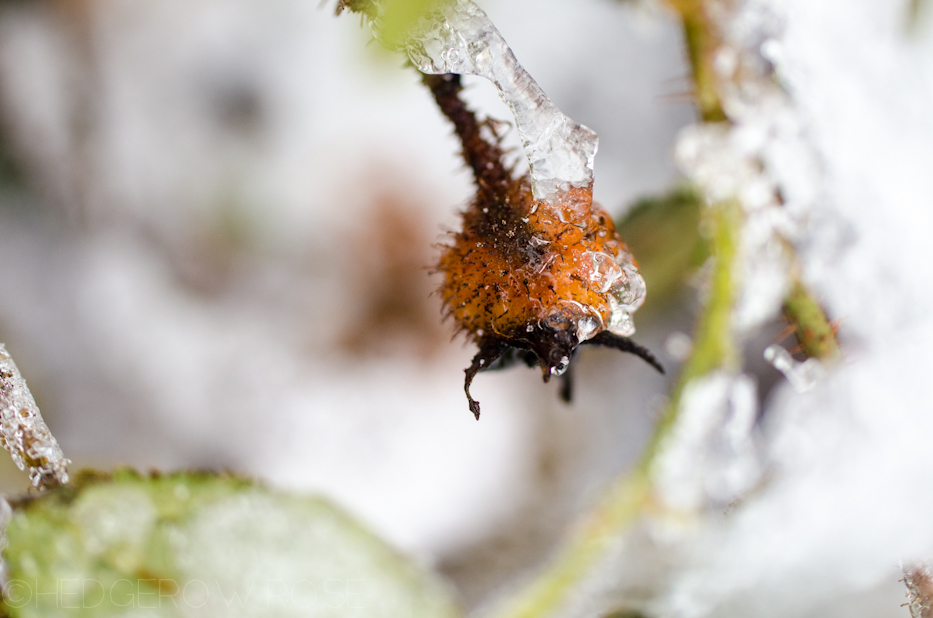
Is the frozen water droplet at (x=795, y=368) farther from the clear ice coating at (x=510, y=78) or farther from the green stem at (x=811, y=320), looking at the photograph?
the clear ice coating at (x=510, y=78)

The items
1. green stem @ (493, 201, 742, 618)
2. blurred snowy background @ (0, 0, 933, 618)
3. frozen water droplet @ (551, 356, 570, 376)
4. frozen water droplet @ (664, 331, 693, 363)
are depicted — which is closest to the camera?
frozen water droplet @ (551, 356, 570, 376)

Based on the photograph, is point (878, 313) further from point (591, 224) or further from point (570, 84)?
point (570, 84)

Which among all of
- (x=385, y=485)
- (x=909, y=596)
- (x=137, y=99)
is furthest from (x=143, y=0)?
(x=909, y=596)

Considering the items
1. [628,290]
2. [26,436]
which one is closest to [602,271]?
[628,290]

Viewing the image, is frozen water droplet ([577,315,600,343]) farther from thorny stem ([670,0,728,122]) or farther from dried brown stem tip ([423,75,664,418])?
thorny stem ([670,0,728,122])

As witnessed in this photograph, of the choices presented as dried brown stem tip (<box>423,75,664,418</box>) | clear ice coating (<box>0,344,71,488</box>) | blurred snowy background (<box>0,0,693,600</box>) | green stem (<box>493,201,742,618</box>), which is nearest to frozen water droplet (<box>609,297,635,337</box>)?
dried brown stem tip (<box>423,75,664,418</box>)

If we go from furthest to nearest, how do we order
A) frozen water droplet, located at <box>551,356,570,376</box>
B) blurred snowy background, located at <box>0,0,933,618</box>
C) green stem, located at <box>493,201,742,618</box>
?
1. blurred snowy background, located at <box>0,0,933,618</box>
2. green stem, located at <box>493,201,742,618</box>
3. frozen water droplet, located at <box>551,356,570,376</box>

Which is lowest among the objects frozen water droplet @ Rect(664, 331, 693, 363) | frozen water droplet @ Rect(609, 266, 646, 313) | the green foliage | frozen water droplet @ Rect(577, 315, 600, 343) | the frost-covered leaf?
the frost-covered leaf
